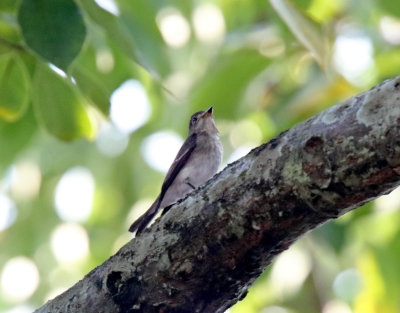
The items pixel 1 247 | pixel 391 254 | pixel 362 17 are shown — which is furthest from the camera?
pixel 1 247

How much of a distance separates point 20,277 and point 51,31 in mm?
4299

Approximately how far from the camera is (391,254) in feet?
15.5

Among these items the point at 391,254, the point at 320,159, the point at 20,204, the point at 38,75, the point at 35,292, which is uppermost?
the point at 20,204

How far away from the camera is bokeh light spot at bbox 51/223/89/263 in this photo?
255 inches

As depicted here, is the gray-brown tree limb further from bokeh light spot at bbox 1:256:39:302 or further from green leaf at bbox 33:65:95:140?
bokeh light spot at bbox 1:256:39:302

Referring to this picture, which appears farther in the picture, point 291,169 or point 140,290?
point 140,290

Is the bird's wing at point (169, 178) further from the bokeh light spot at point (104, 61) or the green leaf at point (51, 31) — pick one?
the green leaf at point (51, 31)

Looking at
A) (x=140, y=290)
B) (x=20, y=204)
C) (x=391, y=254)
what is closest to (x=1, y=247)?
(x=20, y=204)

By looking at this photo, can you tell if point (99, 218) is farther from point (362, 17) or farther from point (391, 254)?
point (362, 17)

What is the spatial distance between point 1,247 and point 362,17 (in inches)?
146

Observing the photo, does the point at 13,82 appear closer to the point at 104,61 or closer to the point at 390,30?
the point at 104,61

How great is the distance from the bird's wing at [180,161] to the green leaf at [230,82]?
16.3 inches

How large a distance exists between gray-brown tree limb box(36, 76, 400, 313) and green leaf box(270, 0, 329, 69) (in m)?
0.51

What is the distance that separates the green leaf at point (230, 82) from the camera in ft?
15.4
